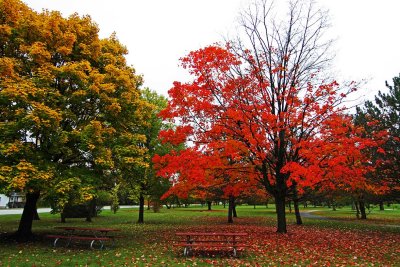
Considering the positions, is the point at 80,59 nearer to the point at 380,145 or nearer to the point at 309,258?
the point at 309,258

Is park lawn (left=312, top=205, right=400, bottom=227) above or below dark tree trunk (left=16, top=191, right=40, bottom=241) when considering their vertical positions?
below

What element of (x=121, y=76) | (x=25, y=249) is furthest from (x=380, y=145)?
(x=25, y=249)

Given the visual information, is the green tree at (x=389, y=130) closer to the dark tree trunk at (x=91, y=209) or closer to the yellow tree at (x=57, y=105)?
the yellow tree at (x=57, y=105)

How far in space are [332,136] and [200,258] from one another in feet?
33.5

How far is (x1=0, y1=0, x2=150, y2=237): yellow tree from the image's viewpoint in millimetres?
12266

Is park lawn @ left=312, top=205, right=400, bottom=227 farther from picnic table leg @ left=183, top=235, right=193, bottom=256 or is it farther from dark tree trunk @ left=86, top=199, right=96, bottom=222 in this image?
dark tree trunk @ left=86, top=199, right=96, bottom=222

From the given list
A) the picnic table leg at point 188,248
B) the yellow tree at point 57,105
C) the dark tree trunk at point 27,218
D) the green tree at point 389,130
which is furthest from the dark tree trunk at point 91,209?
the green tree at point 389,130

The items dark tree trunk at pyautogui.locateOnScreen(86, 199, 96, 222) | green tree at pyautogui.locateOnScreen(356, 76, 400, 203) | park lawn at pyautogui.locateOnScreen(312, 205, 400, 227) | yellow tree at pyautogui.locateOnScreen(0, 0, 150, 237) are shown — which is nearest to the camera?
yellow tree at pyautogui.locateOnScreen(0, 0, 150, 237)

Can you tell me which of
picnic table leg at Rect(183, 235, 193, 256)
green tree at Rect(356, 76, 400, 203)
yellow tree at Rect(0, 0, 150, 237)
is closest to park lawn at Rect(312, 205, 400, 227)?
green tree at Rect(356, 76, 400, 203)

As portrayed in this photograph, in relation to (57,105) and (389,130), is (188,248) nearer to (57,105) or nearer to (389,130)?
(57,105)

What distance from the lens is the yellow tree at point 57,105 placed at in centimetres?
1227

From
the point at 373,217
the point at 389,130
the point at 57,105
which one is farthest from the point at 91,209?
the point at 373,217

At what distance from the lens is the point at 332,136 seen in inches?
651

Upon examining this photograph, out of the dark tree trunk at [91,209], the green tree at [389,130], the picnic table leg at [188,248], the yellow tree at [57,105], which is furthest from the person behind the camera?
the dark tree trunk at [91,209]
